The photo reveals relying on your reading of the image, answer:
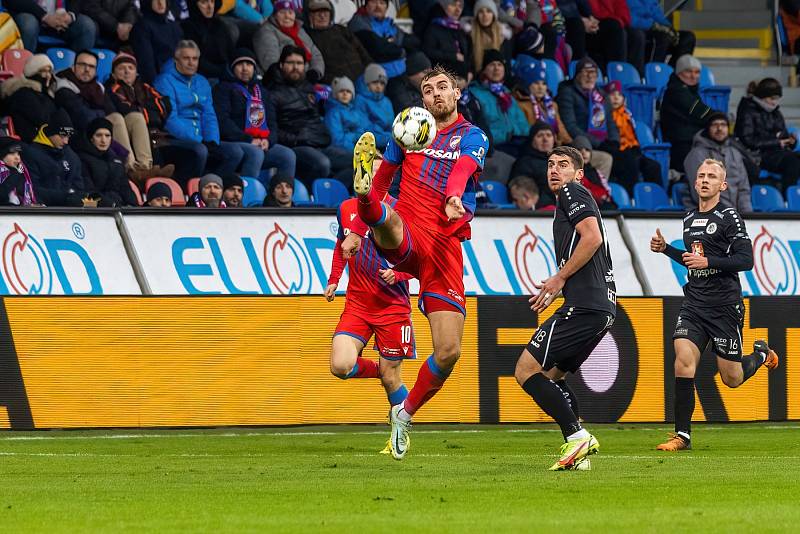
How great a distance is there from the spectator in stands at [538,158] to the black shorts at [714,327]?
269 inches

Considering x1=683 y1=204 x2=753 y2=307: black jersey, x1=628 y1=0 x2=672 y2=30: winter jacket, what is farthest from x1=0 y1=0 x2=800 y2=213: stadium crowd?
x1=683 y1=204 x2=753 y2=307: black jersey

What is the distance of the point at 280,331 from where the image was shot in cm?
1320

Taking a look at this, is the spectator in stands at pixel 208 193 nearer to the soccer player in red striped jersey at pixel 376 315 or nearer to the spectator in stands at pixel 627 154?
the soccer player in red striped jersey at pixel 376 315

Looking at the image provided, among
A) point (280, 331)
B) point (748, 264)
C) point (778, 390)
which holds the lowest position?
point (778, 390)

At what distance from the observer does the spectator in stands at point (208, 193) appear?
1589cm

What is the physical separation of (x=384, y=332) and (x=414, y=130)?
116 inches

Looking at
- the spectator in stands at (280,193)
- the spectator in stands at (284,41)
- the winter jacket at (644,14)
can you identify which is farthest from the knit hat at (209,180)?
the winter jacket at (644,14)

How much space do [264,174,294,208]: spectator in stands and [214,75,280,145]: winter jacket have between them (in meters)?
1.20

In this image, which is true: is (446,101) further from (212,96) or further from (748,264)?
(212,96)

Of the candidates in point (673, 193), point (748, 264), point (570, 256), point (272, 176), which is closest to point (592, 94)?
point (673, 193)

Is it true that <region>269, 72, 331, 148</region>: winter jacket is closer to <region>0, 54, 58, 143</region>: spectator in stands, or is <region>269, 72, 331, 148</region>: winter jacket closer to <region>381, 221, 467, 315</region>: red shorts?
<region>0, 54, 58, 143</region>: spectator in stands

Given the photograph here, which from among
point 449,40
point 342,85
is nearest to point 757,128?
point 449,40

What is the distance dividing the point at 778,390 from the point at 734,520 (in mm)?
7829

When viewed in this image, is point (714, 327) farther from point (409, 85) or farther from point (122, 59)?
point (409, 85)
